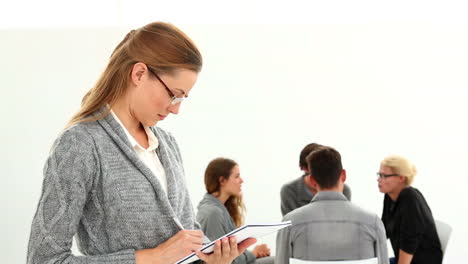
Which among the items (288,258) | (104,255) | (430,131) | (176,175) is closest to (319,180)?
(288,258)

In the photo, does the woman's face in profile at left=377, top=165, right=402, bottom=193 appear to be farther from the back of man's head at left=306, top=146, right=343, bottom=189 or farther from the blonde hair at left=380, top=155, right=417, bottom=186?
the back of man's head at left=306, top=146, right=343, bottom=189

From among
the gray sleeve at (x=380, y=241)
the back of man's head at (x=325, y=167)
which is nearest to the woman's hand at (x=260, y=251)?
the back of man's head at (x=325, y=167)

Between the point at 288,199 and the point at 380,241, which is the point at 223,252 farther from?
the point at 288,199

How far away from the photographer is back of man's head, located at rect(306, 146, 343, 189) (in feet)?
11.1

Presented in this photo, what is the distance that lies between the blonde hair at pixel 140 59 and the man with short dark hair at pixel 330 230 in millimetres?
1961

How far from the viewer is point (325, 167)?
134 inches

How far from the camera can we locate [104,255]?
139 cm

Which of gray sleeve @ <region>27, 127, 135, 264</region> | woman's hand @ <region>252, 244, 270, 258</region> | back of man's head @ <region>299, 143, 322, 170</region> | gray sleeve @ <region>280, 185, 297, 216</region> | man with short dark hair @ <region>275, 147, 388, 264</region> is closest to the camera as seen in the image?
Result: gray sleeve @ <region>27, 127, 135, 264</region>

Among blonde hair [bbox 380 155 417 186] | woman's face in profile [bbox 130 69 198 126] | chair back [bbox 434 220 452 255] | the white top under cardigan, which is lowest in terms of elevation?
chair back [bbox 434 220 452 255]

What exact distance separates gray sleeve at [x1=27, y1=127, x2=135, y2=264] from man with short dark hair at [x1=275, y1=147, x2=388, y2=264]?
2.03m

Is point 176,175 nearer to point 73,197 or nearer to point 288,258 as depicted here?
point 73,197

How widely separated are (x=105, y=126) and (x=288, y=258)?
2.09m

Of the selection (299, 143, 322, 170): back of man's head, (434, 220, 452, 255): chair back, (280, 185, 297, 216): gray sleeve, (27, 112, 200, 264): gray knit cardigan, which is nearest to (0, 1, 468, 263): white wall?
(280, 185, 297, 216): gray sleeve

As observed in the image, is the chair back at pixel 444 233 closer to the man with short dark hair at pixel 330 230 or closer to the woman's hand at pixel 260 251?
the man with short dark hair at pixel 330 230
